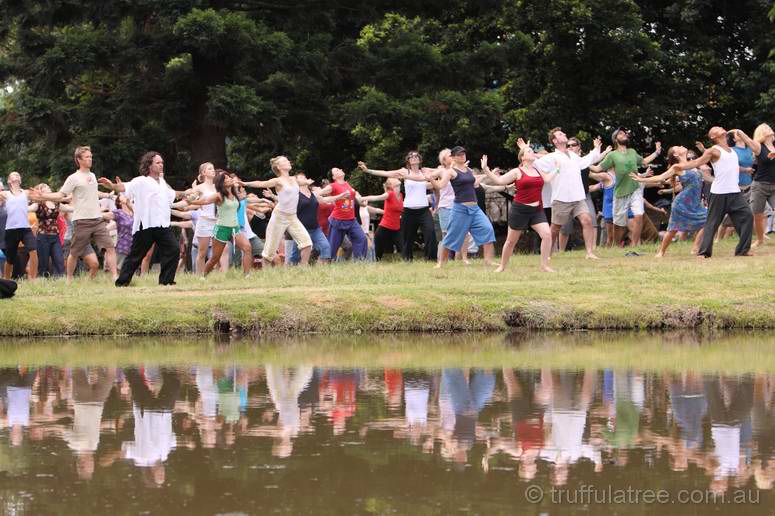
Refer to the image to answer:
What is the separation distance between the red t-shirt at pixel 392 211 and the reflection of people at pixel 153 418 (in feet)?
36.3

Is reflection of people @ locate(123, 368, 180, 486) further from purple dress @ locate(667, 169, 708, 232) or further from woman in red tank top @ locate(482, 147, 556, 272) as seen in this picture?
purple dress @ locate(667, 169, 708, 232)

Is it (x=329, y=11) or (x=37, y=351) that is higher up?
(x=329, y=11)

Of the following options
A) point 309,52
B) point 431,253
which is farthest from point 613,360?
point 309,52

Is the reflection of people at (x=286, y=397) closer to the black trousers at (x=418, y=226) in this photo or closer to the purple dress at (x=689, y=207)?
the black trousers at (x=418, y=226)

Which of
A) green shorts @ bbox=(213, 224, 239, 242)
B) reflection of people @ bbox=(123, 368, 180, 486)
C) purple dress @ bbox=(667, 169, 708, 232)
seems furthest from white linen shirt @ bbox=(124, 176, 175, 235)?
purple dress @ bbox=(667, 169, 708, 232)

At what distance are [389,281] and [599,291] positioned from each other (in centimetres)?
282

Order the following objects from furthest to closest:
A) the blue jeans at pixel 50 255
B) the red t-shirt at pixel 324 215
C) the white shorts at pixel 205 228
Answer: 1. the red t-shirt at pixel 324 215
2. the blue jeans at pixel 50 255
3. the white shorts at pixel 205 228

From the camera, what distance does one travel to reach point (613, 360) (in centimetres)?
1254

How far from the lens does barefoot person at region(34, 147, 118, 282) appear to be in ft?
61.7

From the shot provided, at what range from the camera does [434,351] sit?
537 inches

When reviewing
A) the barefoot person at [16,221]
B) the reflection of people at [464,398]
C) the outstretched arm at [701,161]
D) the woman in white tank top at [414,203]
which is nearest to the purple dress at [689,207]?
the outstretched arm at [701,161]

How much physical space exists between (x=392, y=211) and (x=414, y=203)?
53 centimetres

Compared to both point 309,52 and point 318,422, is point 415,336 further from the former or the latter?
point 309,52

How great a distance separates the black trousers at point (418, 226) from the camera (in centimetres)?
2292
